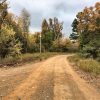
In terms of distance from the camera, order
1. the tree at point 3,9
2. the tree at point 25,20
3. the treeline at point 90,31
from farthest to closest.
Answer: the tree at point 25,20, the treeline at point 90,31, the tree at point 3,9

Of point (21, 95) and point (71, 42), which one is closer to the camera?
point (21, 95)

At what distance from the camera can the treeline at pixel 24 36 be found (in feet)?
159

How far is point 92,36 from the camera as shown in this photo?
2403 inches

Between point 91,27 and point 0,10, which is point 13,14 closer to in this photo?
point 91,27

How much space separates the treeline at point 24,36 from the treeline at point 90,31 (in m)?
12.4

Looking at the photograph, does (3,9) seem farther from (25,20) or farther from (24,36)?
(25,20)

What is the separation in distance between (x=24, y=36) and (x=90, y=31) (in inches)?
1236

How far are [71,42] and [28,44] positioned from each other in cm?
3348

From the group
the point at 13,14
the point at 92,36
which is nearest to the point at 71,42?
the point at 13,14

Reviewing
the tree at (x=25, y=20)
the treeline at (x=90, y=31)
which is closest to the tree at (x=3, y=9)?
the treeline at (x=90, y=31)

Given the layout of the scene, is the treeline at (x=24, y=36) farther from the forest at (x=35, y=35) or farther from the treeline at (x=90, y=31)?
the treeline at (x=90, y=31)

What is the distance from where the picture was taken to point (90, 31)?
61.6 m

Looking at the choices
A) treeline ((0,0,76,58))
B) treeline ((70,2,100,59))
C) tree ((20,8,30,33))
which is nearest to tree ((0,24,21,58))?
treeline ((0,0,76,58))

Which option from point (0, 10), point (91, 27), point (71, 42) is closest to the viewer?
point (0, 10)
